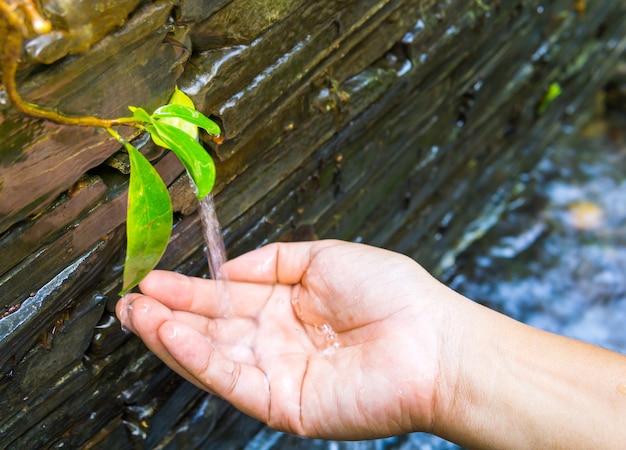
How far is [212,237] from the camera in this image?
6.77 feet

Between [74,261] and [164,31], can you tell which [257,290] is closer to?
[74,261]

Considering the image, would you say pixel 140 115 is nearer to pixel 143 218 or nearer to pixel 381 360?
pixel 143 218

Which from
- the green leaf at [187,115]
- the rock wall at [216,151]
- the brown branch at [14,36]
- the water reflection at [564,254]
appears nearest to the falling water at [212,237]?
the rock wall at [216,151]

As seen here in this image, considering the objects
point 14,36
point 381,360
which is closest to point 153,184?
point 14,36

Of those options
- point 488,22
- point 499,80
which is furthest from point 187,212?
point 499,80

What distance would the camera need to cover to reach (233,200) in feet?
6.99

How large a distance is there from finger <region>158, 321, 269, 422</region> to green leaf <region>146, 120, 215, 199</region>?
45cm

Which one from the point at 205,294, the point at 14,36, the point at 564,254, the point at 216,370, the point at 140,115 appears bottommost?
the point at 564,254

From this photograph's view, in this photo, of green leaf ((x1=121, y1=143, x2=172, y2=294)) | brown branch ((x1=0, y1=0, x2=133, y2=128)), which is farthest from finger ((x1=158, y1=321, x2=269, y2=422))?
brown branch ((x1=0, y1=0, x2=133, y2=128))

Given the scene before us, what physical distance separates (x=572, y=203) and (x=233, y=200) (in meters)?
2.59

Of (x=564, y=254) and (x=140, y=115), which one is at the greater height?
(x=140, y=115)

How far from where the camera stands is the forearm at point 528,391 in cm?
173

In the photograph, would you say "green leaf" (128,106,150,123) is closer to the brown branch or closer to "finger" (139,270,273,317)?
the brown branch

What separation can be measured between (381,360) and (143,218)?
0.74 m
